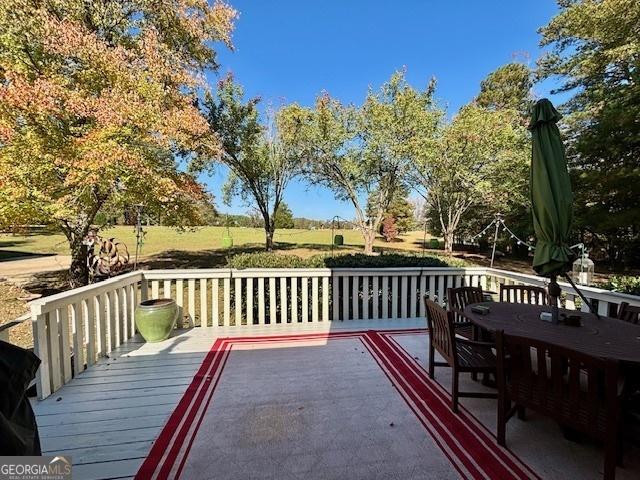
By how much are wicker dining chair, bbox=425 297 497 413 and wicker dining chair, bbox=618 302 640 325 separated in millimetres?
1102

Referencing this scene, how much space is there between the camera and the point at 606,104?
852 centimetres

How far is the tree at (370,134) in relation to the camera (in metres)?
12.6

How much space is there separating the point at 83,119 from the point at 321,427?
25.0ft

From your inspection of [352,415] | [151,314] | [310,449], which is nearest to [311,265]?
[151,314]

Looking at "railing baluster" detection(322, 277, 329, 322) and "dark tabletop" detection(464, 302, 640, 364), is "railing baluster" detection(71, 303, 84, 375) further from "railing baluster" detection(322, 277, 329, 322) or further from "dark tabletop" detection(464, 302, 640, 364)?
"dark tabletop" detection(464, 302, 640, 364)

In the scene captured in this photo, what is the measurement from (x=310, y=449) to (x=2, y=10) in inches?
342

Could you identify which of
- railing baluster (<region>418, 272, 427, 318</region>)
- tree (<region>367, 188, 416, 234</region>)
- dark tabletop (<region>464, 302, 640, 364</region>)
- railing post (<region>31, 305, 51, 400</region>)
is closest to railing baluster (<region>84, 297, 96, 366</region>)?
railing post (<region>31, 305, 51, 400</region>)

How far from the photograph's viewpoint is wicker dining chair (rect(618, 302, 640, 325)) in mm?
2494

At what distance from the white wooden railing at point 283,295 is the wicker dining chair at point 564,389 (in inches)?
79.7

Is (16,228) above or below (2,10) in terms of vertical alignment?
below

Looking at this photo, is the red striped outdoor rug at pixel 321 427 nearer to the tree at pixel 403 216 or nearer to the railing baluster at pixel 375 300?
the railing baluster at pixel 375 300

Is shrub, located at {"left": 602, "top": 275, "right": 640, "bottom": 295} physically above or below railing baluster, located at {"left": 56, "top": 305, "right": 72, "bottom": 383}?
above

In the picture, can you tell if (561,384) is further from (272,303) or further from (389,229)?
(389,229)

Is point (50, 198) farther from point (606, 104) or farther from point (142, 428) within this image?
point (606, 104)
